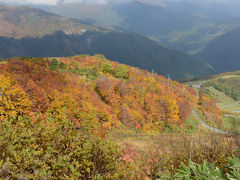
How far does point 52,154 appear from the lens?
20.1ft

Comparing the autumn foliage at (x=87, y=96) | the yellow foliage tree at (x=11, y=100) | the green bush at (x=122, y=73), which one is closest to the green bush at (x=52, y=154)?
the autumn foliage at (x=87, y=96)

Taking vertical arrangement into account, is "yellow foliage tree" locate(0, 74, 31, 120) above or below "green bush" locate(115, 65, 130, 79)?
below

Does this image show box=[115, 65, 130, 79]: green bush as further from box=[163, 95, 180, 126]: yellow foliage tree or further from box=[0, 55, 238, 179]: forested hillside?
box=[163, 95, 180, 126]: yellow foliage tree

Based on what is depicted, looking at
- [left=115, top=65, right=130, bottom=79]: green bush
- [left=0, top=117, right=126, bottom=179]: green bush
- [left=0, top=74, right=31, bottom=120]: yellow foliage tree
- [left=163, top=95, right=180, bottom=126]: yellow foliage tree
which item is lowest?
[left=163, top=95, right=180, bottom=126]: yellow foliage tree

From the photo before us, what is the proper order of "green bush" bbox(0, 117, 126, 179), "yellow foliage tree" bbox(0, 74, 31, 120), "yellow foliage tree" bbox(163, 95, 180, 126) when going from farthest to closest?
"yellow foliage tree" bbox(163, 95, 180, 126)
"yellow foliage tree" bbox(0, 74, 31, 120)
"green bush" bbox(0, 117, 126, 179)

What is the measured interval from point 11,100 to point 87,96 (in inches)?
812

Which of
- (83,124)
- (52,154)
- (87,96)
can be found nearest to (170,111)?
(87,96)

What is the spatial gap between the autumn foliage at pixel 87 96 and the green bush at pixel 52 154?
2561 centimetres

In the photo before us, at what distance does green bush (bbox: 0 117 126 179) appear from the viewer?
17.5 feet

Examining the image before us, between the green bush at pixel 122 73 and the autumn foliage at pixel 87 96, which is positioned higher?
the green bush at pixel 122 73

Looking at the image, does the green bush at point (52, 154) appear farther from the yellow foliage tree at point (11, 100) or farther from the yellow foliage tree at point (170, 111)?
the yellow foliage tree at point (170, 111)

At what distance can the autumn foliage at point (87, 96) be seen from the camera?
119 feet

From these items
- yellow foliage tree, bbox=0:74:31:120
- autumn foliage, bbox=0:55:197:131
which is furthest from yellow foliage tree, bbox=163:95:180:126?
yellow foliage tree, bbox=0:74:31:120

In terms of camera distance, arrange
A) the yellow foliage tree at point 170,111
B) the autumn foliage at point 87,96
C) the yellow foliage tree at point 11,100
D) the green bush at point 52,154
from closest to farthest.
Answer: the green bush at point 52,154
the yellow foliage tree at point 11,100
the autumn foliage at point 87,96
the yellow foliage tree at point 170,111
